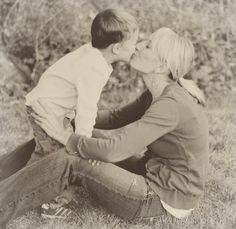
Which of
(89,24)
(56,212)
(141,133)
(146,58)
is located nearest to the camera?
(141,133)

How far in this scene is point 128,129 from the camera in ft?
4.57

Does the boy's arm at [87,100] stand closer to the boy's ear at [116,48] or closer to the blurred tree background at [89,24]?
the boy's ear at [116,48]

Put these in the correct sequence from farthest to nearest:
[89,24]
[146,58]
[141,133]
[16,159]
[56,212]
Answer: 1. [89,24]
2. [16,159]
3. [56,212]
4. [146,58]
5. [141,133]

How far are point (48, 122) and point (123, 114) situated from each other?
299mm

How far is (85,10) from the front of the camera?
189 cm

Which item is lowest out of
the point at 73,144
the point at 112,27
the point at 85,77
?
the point at 73,144

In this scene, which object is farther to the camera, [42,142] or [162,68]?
[42,142]

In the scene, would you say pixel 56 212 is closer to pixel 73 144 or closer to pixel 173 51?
pixel 73 144

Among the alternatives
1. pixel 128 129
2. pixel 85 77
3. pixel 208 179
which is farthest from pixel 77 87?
pixel 208 179

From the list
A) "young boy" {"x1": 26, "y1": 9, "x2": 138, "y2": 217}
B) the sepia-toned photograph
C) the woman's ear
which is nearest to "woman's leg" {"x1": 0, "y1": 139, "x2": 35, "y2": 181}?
the sepia-toned photograph

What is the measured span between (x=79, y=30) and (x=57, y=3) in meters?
0.13

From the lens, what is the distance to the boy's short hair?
154 centimetres

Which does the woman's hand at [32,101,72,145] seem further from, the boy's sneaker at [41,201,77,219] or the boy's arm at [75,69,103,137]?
the boy's sneaker at [41,201,77,219]

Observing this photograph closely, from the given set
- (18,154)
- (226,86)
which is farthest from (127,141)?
(226,86)
